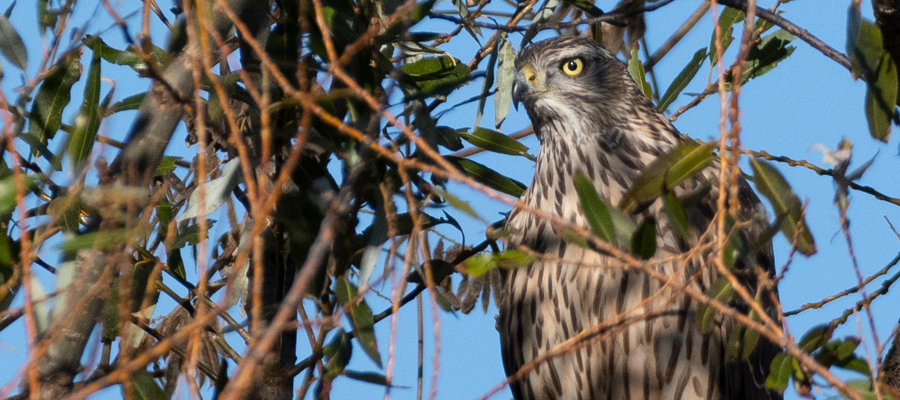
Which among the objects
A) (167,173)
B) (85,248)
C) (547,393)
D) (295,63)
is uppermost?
(167,173)

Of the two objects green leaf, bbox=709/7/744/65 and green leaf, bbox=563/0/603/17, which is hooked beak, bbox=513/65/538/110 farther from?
green leaf, bbox=563/0/603/17

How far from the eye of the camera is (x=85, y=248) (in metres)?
1.52

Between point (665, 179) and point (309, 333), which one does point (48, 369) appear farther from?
point (665, 179)

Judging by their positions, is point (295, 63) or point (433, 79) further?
point (433, 79)

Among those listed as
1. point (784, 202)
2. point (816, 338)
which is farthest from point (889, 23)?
point (816, 338)

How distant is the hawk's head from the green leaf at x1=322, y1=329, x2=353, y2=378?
1541 millimetres

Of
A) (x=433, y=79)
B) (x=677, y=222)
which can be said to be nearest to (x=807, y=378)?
(x=677, y=222)

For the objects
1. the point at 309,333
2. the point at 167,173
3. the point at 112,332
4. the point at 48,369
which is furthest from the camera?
the point at 167,173

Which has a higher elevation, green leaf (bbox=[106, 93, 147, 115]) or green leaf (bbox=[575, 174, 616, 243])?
green leaf (bbox=[106, 93, 147, 115])

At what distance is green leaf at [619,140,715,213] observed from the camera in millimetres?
1928

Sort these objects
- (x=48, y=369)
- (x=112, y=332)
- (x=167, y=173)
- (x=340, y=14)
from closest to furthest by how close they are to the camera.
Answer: (x=48, y=369), (x=340, y=14), (x=112, y=332), (x=167, y=173)

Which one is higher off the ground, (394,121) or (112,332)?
(112,332)

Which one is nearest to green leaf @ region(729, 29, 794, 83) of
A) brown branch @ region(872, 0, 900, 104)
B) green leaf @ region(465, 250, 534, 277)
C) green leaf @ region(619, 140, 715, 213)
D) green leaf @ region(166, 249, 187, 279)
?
brown branch @ region(872, 0, 900, 104)

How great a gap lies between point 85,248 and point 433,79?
91 centimetres
